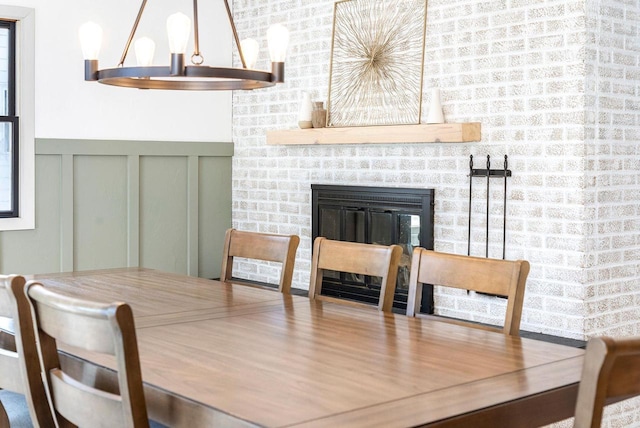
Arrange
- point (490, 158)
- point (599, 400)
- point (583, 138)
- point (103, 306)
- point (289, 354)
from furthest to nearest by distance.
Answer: point (490, 158) < point (583, 138) < point (289, 354) < point (103, 306) < point (599, 400)

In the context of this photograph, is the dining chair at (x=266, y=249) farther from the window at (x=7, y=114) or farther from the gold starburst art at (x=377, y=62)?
the window at (x=7, y=114)

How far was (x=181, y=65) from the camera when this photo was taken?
273 cm

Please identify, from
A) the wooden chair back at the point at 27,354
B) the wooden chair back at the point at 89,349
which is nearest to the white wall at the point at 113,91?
the wooden chair back at the point at 27,354

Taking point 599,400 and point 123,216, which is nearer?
point 599,400

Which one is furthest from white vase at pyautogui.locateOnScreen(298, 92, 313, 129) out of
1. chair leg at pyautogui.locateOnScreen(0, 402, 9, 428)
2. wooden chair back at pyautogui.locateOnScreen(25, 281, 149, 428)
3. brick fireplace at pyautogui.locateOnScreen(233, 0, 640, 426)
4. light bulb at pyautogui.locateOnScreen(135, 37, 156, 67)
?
wooden chair back at pyautogui.locateOnScreen(25, 281, 149, 428)

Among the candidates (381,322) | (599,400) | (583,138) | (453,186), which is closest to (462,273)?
(381,322)

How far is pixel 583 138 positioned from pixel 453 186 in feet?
2.78

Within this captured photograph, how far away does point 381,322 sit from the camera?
2504mm

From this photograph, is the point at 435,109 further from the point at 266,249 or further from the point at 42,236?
the point at 42,236

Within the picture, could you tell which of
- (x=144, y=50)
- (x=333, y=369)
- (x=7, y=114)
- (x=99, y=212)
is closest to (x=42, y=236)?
(x=99, y=212)

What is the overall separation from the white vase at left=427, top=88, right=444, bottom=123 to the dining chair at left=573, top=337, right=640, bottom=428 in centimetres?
333

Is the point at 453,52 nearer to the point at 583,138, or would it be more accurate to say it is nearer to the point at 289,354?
the point at 583,138

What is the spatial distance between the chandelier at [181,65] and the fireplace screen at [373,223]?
1.78 m

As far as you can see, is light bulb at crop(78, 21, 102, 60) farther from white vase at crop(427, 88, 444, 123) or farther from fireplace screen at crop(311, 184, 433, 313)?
fireplace screen at crop(311, 184, 433, 313)
